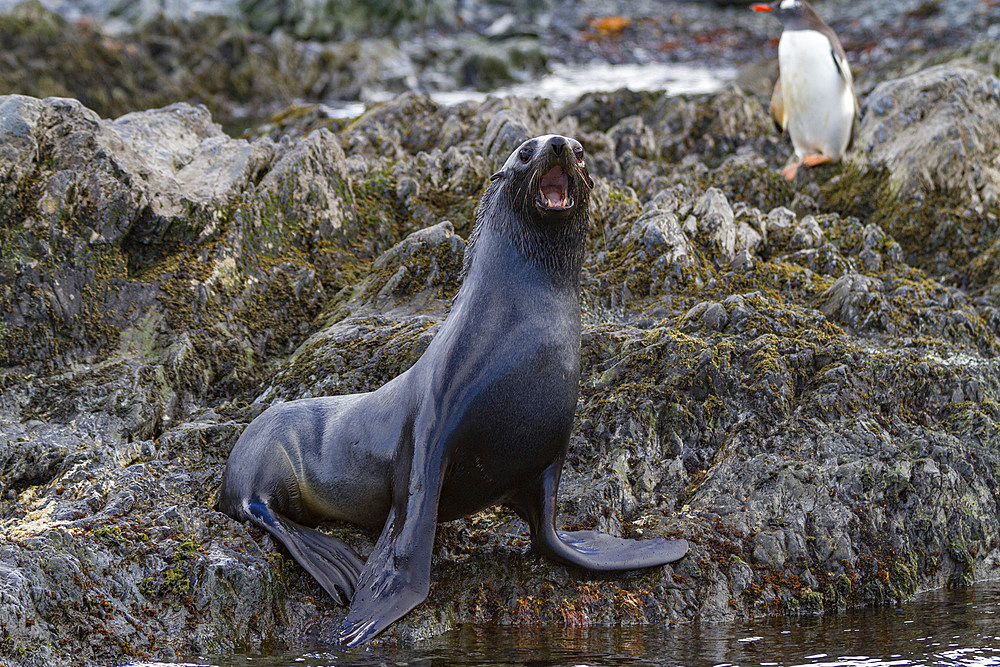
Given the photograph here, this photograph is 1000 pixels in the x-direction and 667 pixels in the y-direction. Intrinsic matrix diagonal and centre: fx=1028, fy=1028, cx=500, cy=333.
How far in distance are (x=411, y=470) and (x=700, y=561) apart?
1.45 metres

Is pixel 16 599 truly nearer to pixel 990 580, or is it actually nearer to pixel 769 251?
pixel 990 580

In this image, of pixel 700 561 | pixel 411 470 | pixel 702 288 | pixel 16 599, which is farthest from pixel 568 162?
pixel 16 599

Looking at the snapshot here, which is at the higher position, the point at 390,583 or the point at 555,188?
the point at 555,188

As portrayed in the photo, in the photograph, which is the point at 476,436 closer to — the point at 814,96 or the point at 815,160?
the point at 815,160

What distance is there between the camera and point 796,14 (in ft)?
39.2

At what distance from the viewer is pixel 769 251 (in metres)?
7.50

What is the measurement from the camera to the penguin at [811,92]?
9938 millimetres

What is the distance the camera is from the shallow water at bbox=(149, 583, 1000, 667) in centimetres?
393

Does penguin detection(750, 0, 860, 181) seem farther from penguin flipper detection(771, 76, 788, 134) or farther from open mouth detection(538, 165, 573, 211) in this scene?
open mouth detection(538, 165, 573, 211)

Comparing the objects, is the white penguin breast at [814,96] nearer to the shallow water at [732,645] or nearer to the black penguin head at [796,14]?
the black penguin head at [796,14]

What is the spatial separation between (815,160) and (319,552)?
265 inches

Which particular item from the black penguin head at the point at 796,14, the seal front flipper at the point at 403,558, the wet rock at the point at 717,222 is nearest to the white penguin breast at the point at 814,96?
the black penguin head at the point at 796,14

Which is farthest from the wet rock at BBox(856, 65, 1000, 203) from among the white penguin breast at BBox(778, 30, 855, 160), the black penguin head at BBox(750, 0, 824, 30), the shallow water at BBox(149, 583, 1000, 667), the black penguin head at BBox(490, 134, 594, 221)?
the black penguin head at BBox(490, 134, 594, 221)

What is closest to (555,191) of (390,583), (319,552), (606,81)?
(390,583)
